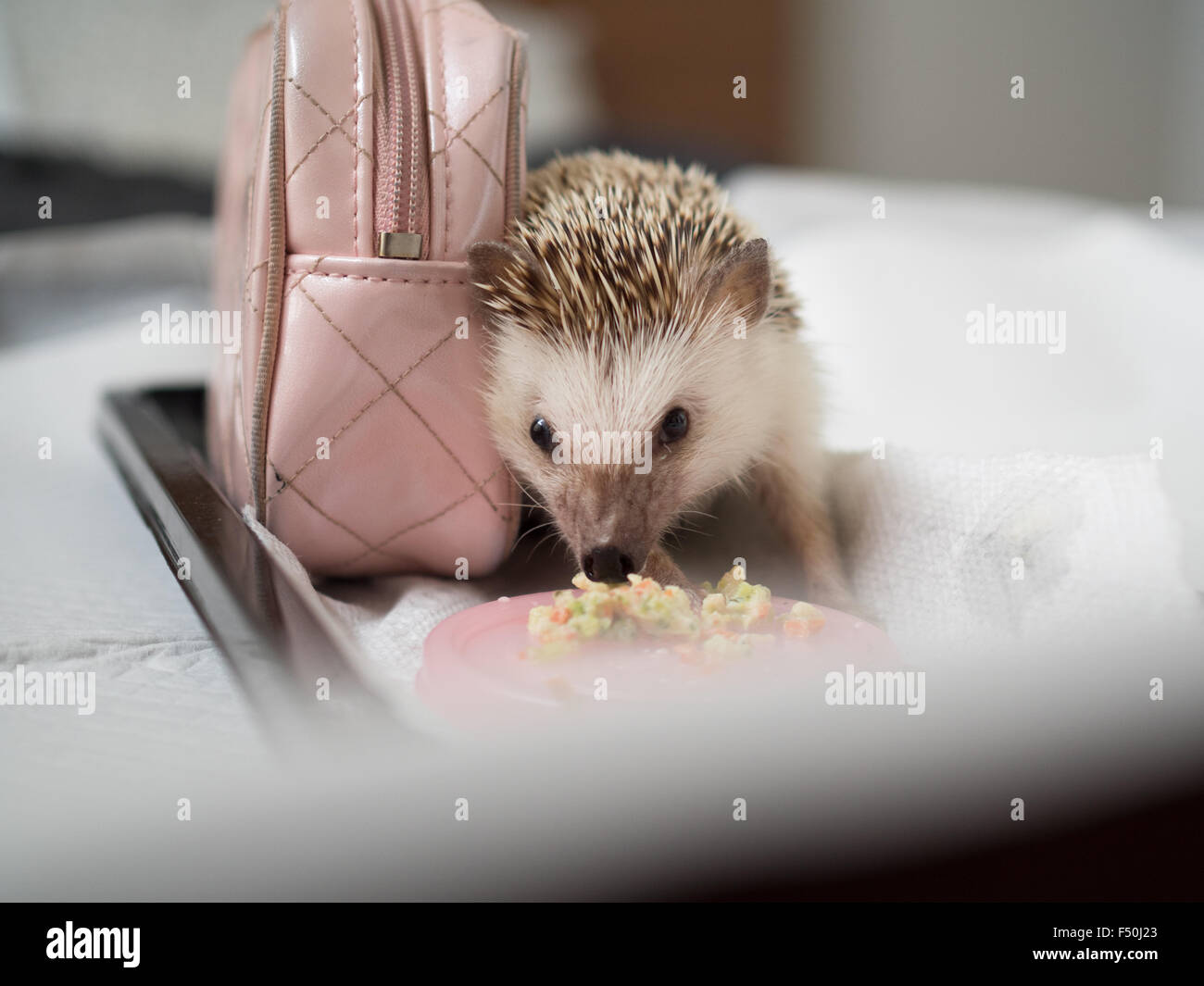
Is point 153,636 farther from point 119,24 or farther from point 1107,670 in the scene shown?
point 119,24

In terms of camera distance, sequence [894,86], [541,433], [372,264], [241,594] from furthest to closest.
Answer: [894,86], [541,433], [372,264], [241,594]

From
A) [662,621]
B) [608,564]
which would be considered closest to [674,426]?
[608,564]

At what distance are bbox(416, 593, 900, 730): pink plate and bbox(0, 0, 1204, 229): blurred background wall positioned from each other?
2524 mm

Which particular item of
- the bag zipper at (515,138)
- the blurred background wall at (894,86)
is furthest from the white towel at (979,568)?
the blurred background wall at (894,86)

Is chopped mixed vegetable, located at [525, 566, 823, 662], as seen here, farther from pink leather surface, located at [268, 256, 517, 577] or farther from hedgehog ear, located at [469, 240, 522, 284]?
hedgehog ear, located at [469, 240, 522, 284]

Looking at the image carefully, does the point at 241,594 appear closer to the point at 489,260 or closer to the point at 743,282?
the point at 489,260

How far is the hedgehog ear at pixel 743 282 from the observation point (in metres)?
1.05

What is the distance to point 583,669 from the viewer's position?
794mm

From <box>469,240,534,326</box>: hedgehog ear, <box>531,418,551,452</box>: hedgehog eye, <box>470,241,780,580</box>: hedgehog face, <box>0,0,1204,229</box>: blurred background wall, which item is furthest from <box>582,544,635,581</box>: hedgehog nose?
<box>0,0,1204,229</box>: blurred background wall

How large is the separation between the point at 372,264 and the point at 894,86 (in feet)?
13.6
